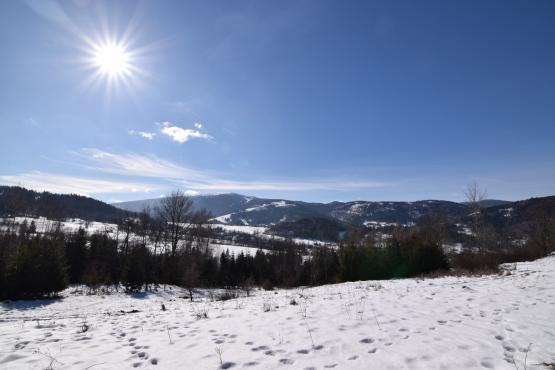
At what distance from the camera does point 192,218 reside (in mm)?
60688

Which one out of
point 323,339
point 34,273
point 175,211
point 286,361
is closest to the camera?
point 286,361

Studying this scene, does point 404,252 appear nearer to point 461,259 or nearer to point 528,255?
point 461,259

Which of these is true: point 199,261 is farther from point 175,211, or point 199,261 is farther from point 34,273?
point 34,273

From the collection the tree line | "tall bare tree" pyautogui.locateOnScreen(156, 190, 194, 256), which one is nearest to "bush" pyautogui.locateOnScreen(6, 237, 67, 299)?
the tree line

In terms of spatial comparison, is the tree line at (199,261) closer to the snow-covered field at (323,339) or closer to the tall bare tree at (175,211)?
the tall bare tree at (175,211)

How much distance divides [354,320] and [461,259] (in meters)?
34.2

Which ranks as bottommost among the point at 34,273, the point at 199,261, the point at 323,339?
the point at 199,261

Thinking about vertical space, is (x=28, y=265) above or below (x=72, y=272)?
above

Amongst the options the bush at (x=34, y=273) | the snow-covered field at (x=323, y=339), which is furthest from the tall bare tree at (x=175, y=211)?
the snow-covered field at (x=323, y=339)

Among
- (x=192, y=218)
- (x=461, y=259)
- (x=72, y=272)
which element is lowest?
(x=72, y=272)

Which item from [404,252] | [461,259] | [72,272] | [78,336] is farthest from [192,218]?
[78,336]

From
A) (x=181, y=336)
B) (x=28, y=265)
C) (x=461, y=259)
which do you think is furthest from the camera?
(x=461, y=259)

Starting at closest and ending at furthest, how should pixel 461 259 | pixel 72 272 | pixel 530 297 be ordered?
pixel 530 297, pixel 461 259, pixel 72 272

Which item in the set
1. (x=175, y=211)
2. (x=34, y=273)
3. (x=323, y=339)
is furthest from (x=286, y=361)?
(x=175, y=211)
